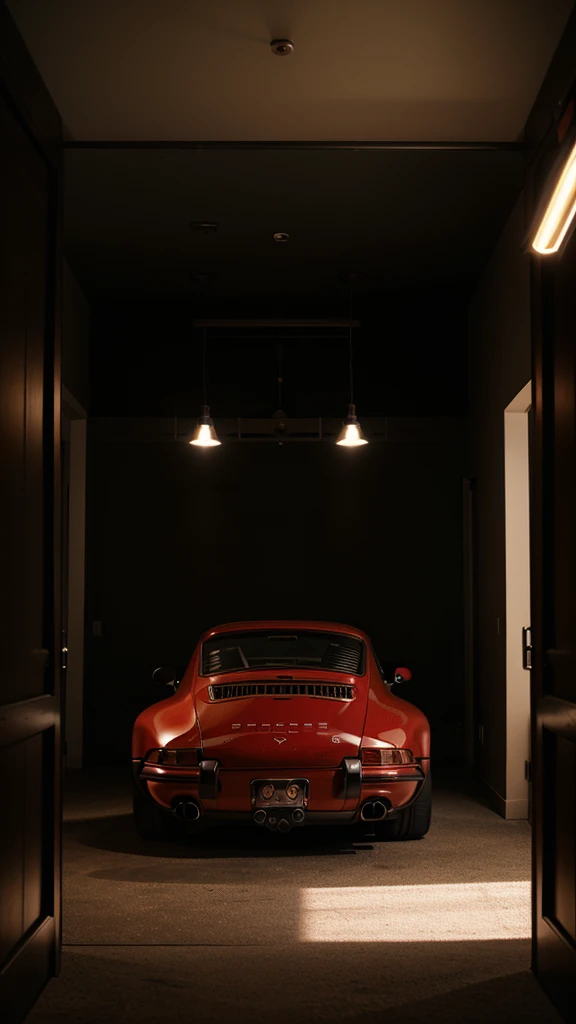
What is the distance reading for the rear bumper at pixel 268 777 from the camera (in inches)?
211

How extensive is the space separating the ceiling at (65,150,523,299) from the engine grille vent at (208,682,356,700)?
3052 millimetres

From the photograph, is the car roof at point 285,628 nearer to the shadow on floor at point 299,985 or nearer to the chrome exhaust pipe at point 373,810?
the chrome exhaust pipe at point 373,810

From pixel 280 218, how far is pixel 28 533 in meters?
4.39

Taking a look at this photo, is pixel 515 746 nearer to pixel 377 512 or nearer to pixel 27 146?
pixel 377 512

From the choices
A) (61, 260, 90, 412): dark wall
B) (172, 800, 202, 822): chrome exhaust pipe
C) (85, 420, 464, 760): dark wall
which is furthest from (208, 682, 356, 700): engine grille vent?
(85, 420, 464, 760): dark wall

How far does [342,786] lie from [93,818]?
2172 millimetres

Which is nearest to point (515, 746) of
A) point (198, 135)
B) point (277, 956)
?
point (277, 956)

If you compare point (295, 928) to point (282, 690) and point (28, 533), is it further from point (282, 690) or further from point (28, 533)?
point (28, 533)

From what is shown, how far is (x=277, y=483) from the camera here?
9.70 m

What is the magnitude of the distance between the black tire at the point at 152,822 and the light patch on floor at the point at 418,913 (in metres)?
1.28

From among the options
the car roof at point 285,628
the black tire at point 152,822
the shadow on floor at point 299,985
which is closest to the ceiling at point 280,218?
the car roof at point 285,628

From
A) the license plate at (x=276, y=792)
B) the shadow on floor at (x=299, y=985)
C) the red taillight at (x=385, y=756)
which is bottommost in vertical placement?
the shadow on floor at (x=299, y=985)

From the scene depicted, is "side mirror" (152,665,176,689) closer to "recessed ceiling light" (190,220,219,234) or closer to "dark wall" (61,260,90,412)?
"dark wall" (61,260,90,412)

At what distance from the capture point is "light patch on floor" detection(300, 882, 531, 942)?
4.29 m
